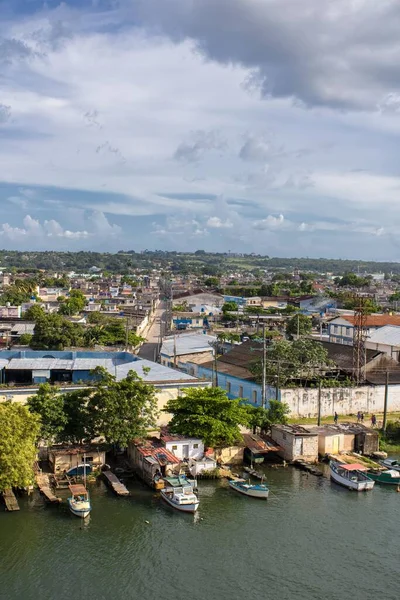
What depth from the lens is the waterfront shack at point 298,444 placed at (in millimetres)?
27391

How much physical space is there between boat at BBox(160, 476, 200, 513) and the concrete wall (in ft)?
36.7

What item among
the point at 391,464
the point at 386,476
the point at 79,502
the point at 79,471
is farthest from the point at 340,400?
the point at 79,502

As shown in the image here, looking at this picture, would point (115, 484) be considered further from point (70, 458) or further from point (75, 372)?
point (75, 372)

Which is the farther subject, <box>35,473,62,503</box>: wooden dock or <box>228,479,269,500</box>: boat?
<box>228,479,269,500</box>: boat

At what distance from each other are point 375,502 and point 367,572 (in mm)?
5534

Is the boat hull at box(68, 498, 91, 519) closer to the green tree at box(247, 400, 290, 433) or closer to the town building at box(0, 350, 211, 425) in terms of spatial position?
the town building at box(0, 350, 211, 425)

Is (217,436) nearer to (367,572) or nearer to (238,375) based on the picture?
(367,572)

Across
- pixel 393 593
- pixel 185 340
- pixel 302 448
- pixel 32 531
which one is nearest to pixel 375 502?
pixel 302 448

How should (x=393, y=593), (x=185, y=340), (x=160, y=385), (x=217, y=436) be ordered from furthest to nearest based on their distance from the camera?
(x=185, y=340) < (x=160, y=385) < (x=217, y=436) < (x=393, y=593)

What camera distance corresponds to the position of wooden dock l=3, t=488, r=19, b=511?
21.4 m

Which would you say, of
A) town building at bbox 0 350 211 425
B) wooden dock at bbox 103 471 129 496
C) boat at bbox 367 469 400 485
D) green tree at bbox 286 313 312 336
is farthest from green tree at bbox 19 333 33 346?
boat at bbox 367 469 400 485

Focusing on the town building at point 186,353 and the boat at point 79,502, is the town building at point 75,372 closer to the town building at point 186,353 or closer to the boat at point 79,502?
the boat at point 79,502

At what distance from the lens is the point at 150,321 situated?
274 ft

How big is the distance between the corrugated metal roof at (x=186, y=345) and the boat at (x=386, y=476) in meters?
22.0
